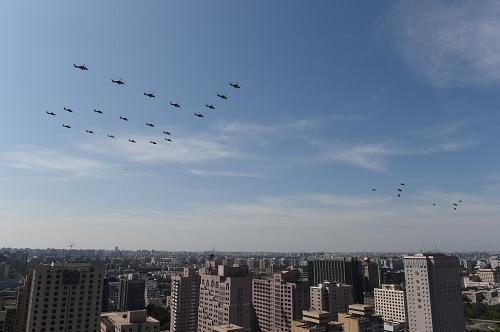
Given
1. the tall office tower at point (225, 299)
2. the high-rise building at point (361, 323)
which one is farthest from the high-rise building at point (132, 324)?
the high-rise building at point (361, 323)

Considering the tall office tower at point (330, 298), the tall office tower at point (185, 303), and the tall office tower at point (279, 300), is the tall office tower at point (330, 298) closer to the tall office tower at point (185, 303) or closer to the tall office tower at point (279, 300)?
the tall office tower at point (279, 300)

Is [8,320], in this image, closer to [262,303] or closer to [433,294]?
[262,303]

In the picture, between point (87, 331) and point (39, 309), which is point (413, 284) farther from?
point (39, 309)

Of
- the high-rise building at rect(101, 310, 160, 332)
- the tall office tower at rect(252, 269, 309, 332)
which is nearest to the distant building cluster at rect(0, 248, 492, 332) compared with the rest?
the high-rise building at rect(101, 310, 160, 332)

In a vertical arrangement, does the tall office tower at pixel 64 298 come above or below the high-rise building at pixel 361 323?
above

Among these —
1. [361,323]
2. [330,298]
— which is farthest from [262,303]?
[361,323]

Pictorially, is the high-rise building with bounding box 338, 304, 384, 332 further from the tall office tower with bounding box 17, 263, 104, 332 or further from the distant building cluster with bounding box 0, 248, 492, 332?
the tall office tower with bounding box 17, 263, 104, 332
